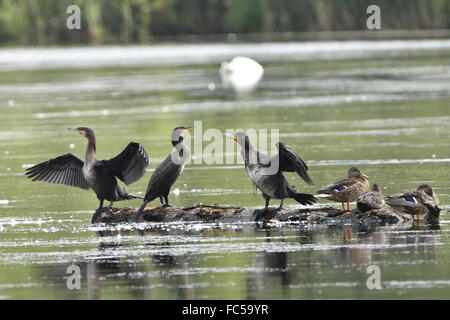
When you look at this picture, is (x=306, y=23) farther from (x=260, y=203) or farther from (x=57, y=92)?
(x=260, y=203)

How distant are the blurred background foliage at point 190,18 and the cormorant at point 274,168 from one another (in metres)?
71.6

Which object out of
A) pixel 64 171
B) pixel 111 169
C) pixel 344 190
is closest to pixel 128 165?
pixel 111 169

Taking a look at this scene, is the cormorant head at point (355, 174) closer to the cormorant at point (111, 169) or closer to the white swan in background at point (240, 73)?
the cormorant at point (111, 169)

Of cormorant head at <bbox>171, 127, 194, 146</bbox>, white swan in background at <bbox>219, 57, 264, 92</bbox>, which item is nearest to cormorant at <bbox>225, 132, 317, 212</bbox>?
cormorant head at <bbox>171, 127, 194, 146</bbox>

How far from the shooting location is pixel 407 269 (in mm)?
9961

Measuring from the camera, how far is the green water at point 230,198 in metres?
9.75

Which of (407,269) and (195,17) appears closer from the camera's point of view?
(407,269)

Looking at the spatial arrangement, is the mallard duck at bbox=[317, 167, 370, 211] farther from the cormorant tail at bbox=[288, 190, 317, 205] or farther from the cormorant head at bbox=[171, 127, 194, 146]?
the cormorant head at bbox=[171, 127, 194, 146]

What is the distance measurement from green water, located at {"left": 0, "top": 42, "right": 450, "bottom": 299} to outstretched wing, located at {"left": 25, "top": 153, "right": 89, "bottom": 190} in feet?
1.40

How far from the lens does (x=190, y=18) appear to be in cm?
11906

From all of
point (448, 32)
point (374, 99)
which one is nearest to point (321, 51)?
point (448, 32)

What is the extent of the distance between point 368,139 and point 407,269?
11277 millimetres

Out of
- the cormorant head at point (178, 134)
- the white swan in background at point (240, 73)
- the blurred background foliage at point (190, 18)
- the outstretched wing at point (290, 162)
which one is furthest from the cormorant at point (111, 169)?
the blurred background foliage at point (190, 18)
